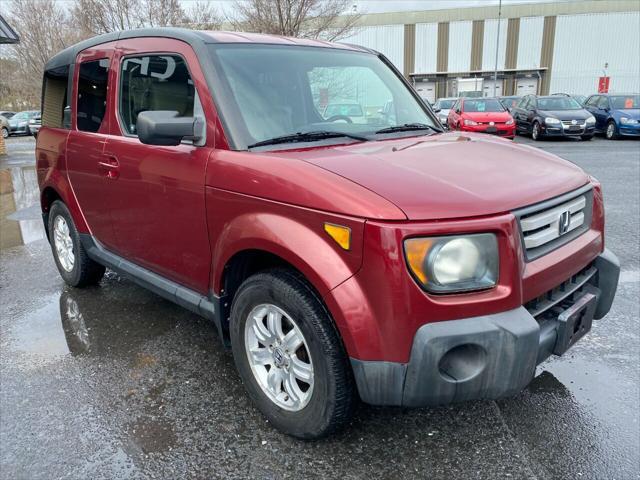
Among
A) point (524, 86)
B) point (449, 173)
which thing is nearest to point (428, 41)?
point (524, 86)

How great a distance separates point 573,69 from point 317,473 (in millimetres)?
55296

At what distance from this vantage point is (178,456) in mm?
2469

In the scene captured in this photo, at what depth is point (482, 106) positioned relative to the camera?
18.7 meters

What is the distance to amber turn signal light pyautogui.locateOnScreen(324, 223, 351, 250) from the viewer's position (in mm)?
2053

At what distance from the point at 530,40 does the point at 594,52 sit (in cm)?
590

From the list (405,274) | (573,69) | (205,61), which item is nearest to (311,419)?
(405,274)

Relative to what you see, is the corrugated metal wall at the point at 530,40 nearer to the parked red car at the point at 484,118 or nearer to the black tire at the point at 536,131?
→ the black tire at the point at 536,131

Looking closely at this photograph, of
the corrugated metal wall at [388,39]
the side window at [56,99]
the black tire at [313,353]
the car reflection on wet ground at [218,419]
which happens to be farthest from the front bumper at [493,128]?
the corrugated metal wall at [388,39]

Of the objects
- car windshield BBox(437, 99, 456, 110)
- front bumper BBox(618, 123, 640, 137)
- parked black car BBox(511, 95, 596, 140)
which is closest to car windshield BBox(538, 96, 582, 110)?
parked black car BBox(511, 95, 596, 140)

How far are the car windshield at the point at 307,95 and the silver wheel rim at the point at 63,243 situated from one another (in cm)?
Answer: 245

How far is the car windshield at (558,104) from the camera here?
18.7 m

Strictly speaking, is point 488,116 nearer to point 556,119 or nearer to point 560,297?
point 556,119

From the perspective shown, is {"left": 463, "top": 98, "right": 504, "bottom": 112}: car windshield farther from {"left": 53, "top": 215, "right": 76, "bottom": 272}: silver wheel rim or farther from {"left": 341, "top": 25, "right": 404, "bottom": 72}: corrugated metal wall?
{"left": 341, "top": 25, "right": 404, "bottom": 72}: corrugated metal wall

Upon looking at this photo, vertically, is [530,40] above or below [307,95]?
above
